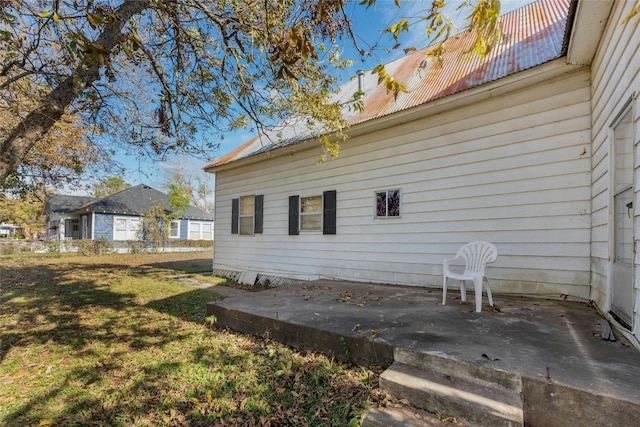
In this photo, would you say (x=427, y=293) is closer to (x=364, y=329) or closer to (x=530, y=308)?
(x=530, y=308)

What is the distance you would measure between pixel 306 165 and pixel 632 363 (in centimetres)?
627

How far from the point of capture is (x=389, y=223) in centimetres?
594

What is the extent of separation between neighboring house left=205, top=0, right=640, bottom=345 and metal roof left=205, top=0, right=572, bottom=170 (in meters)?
0.04

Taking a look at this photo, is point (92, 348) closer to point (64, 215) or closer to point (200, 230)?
point (200, 230)

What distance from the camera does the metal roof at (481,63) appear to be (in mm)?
4474

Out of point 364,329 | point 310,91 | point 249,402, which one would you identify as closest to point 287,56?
point 310,91

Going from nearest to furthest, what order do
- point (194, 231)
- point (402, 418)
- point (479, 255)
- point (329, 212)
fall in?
1. point (402, 418)
2. point (479, 255)
3. point (329, 212)
4. point (194, 231)

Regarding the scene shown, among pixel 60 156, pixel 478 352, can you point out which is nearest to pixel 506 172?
pixel 478 352

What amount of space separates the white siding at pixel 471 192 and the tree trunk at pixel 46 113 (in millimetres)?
4335

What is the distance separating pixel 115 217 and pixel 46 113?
2004 centimetres

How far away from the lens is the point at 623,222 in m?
2.91

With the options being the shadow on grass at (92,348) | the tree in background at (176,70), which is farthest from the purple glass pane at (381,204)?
the shadow on grass at (92,348)

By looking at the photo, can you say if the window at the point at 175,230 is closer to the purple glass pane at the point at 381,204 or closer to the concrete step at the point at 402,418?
the purple glass pane at the point at 381,204

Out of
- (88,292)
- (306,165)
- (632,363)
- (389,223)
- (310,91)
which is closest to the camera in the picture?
(632,363)
